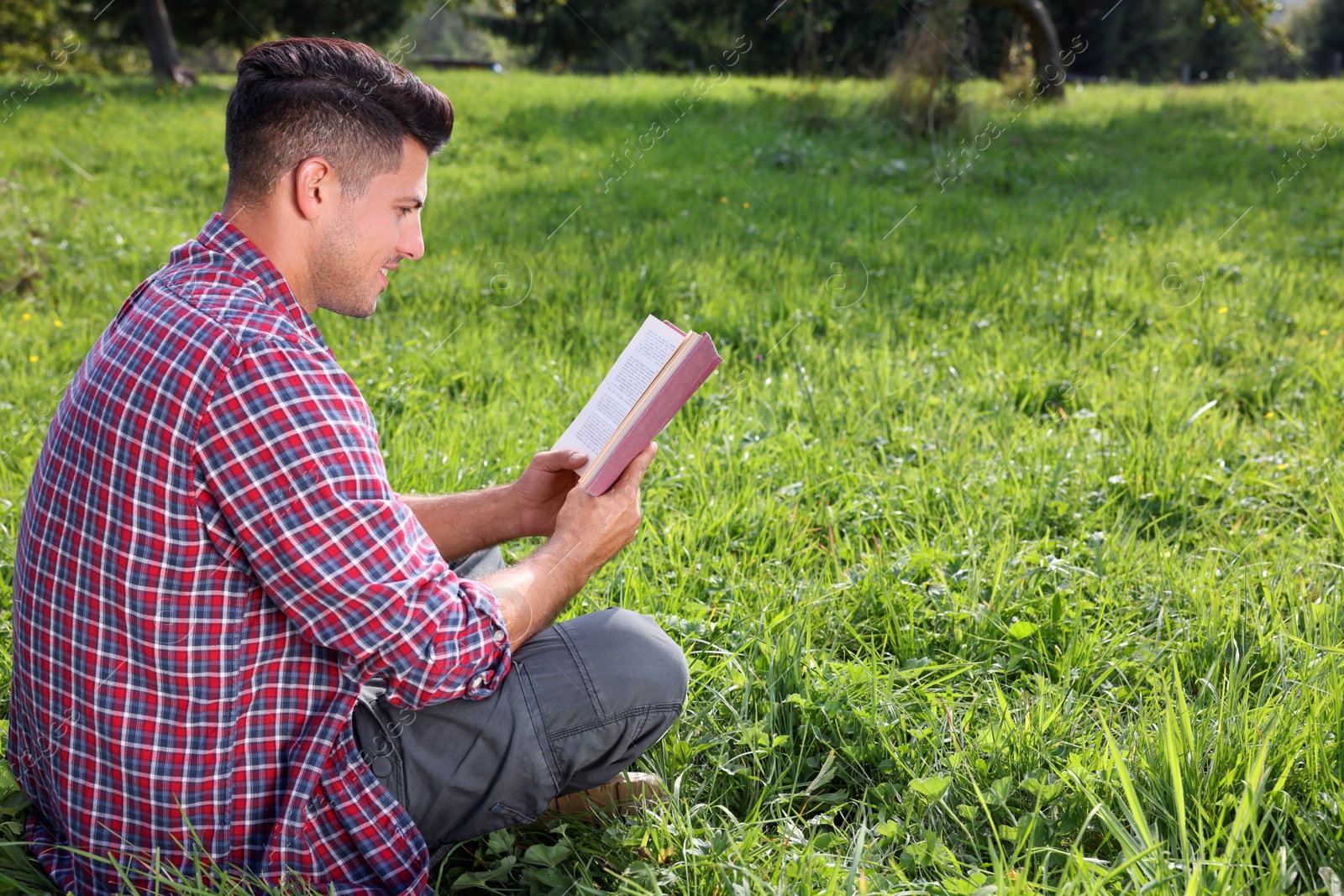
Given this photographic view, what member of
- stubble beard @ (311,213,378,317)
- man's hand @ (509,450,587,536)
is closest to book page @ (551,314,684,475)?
man's hand @ (509,450,587,536)

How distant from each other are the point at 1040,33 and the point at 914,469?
1341 cm

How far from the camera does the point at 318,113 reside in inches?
66.7

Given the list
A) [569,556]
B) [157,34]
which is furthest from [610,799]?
[157,34]

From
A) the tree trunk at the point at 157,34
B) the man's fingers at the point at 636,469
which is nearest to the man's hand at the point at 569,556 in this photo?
the man's fingers at the point at 636,469

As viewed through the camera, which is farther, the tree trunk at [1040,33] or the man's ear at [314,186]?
the tree trunk at [1040,33]

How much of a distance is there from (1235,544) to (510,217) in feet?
16.4

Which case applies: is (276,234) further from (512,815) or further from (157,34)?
(157,34)

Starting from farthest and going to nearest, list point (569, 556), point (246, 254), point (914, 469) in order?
point (914, 469)
point (569, 556)
point (246, 254)

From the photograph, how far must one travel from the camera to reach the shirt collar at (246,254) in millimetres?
1635

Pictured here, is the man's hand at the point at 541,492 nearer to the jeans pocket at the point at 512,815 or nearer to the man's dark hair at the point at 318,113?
the jeans pocket at the point at 512,815

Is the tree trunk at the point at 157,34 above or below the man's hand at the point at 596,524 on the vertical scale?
above

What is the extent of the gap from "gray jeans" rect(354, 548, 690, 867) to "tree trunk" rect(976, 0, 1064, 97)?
43.7 ft

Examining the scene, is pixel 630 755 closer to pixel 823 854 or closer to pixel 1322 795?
pixel 823 854

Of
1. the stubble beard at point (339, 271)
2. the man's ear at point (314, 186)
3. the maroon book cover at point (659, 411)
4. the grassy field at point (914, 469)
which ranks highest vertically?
the man's ear at point (314, 186)
